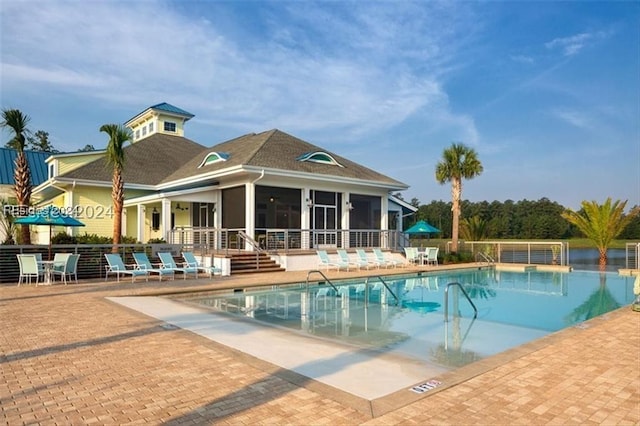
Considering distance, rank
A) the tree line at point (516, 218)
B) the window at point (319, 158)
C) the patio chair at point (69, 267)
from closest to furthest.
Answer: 1. the patio chair at point (69, 267)
2. the window at point (319, 158)
3. the tree line at point (516, 218)

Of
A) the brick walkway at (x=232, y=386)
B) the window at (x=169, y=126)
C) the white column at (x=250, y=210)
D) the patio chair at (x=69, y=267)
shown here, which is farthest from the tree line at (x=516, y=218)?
the brick walkway at (x=232, y=386)

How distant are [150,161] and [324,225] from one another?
12.4 metres

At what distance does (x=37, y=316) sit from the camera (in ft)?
28.9

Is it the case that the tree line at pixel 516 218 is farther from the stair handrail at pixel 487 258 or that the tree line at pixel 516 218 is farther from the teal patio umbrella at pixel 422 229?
the teal patio umbrella at pixel 422 229

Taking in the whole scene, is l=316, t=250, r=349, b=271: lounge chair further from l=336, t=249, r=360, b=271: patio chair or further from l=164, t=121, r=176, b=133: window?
l=164, t=121, r=176, b=133: window

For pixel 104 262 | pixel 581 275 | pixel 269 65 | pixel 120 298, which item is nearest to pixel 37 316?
pixel 120 298

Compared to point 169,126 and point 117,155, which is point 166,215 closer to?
point 117,155

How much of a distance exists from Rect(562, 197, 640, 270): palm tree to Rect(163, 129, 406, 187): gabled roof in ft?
33.5

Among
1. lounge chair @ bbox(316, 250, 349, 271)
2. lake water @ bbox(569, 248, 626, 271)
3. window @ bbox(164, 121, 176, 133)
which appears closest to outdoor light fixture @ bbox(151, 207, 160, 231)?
window @ bbox(164, 121, 176, 133)

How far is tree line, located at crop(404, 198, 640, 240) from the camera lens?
46.8 meters

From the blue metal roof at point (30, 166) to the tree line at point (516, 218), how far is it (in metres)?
34.6

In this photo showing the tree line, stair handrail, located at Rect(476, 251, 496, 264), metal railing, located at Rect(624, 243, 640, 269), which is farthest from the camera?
the tree line

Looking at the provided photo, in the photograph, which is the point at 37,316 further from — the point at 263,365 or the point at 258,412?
the point at 258,412

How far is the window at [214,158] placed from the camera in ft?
74.4
